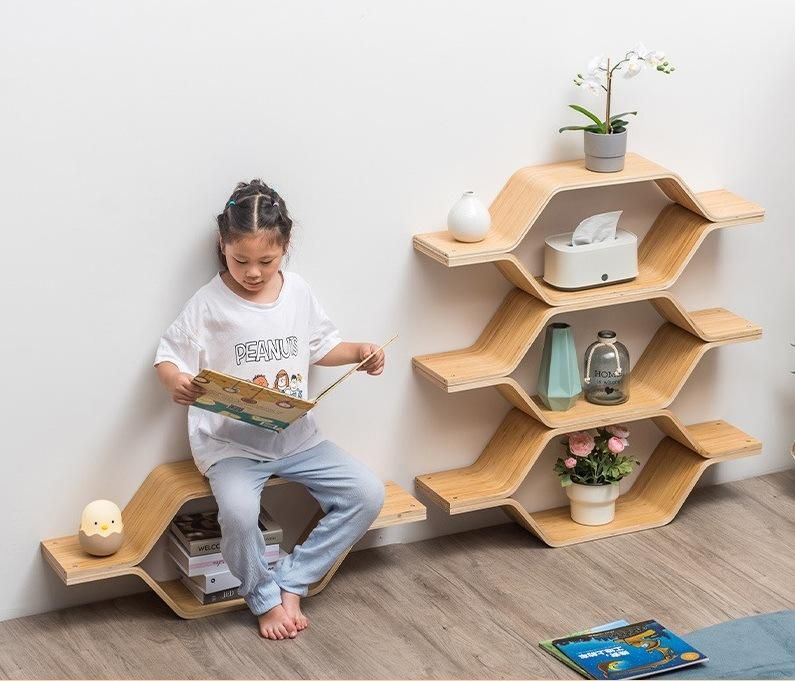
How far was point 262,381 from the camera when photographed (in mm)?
2488

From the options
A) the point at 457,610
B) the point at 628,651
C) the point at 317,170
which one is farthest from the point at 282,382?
the point at 628,651

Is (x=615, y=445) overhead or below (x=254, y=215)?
below

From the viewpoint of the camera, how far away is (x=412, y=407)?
9.13ft

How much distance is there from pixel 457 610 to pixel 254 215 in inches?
33.2

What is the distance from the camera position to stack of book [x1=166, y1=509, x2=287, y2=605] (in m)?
2.53

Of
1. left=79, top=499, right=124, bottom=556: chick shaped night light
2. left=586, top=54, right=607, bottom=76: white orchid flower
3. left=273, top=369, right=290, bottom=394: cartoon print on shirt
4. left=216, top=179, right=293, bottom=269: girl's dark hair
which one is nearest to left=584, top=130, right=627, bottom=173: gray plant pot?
left=586, top=54, right=607, bottom=76: white orchid flower

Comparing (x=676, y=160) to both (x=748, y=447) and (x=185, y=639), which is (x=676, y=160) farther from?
(x=185, y=639)

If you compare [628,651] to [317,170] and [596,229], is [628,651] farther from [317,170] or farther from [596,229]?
[317,170]

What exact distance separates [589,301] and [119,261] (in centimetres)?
94

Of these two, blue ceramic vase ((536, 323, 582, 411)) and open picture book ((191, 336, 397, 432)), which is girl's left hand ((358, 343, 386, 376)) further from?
blue ceramic vase ((536, 323, 582, 411))

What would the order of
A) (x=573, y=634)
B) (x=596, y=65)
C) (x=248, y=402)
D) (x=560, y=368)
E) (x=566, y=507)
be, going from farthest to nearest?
(x=566, y=507) → (x=560, y=368) → (x=596, y=65) → (x=573, y=634) → (x=248, y=402)

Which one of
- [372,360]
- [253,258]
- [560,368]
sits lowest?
[560,368]

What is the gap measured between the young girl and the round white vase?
29 centimetres

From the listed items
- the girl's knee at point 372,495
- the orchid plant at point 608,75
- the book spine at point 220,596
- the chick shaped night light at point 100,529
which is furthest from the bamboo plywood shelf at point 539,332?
the chick shaped night light at point 100,529
